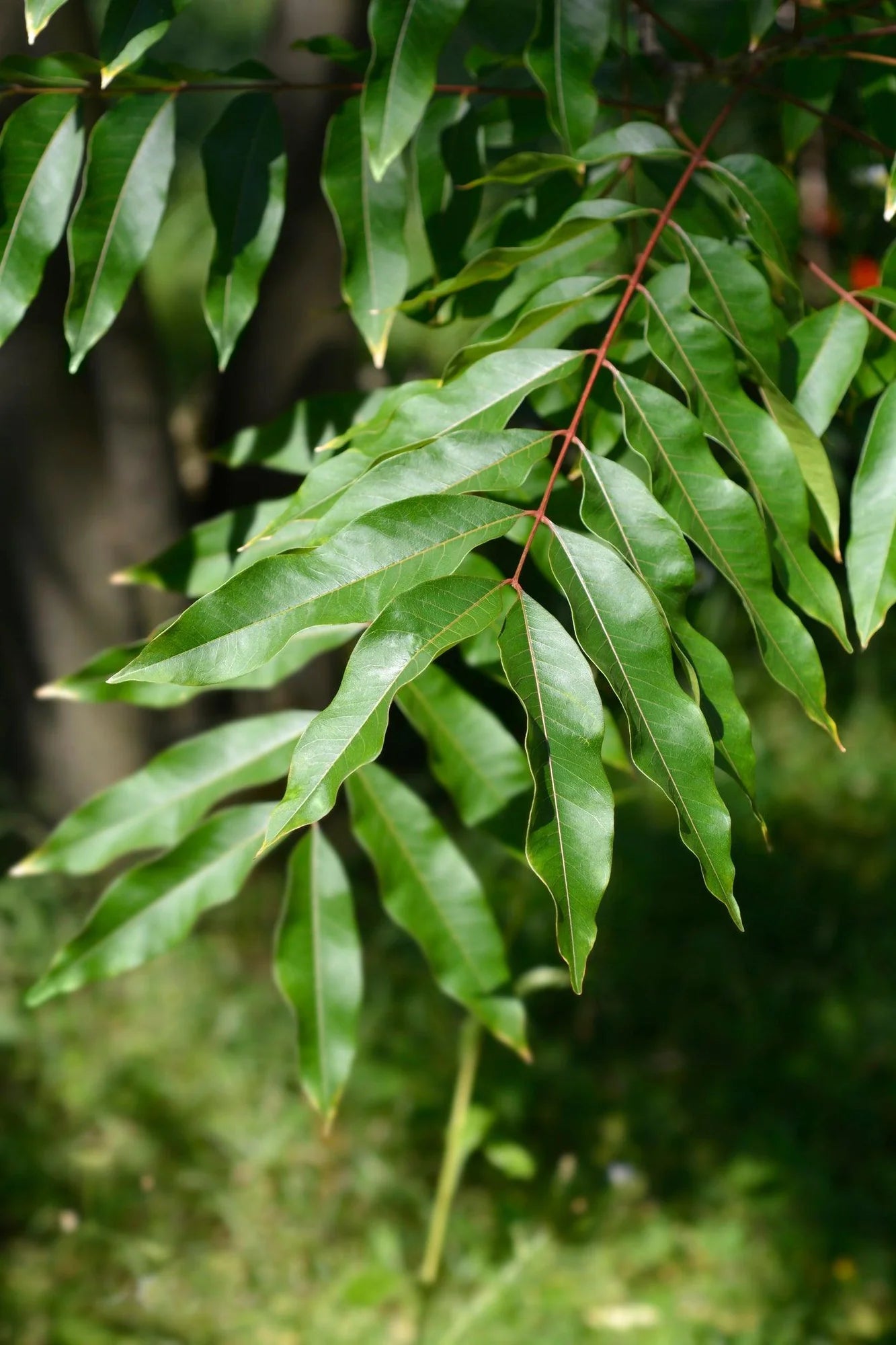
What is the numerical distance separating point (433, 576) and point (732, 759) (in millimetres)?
224

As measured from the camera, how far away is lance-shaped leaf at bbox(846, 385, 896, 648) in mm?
782

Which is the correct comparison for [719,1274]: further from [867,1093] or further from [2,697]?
[2,697]

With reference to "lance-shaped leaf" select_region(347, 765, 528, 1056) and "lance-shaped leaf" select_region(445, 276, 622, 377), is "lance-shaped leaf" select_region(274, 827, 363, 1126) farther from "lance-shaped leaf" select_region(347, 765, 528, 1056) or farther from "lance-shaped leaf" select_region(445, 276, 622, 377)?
"lance-shaped leaf" select_region(445, 276, 622, 377)

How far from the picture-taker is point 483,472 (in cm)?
72

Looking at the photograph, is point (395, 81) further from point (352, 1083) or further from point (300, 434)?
point (352, 1083)

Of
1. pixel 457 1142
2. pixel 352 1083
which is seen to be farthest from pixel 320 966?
pixel 352 1083

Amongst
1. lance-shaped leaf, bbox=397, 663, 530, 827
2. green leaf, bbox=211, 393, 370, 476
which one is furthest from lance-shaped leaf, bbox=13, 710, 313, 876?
green leaf, bbox=211, 393, 370, 476

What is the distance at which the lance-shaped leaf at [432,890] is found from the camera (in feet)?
3.39

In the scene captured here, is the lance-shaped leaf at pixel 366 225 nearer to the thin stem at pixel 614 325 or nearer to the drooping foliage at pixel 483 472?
the drooping foliage at pixel 483 472

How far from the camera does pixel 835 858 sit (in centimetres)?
256

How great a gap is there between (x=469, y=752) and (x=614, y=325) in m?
0.39

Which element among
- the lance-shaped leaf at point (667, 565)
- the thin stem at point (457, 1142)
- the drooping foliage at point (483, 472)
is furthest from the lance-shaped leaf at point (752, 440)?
the thin stem at point (457, 1142)

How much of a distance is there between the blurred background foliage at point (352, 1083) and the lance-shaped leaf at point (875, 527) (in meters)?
0.67

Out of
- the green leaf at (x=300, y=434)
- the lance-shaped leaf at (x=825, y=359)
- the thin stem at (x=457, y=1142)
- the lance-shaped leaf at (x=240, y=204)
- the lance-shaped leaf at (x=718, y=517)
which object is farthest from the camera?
the thin stem at (x=457, y=1142)
